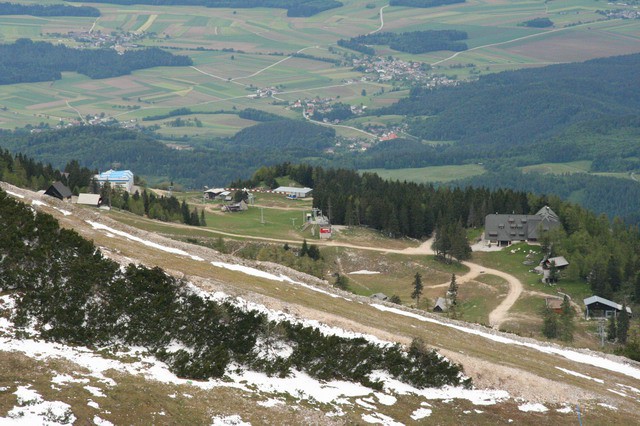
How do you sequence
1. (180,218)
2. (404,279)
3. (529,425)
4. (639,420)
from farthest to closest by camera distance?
Answer: (180,218) < (404,279) < (639,420) < (529,425)

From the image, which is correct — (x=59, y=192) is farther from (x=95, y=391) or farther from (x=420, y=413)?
(x=95, y=391)

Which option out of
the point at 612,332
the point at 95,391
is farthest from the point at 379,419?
the point at 612,332

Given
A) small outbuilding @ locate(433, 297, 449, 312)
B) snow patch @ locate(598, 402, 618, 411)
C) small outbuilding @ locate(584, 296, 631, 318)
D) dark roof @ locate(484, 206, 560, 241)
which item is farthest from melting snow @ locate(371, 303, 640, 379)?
dark roof @ locate(484, 206, 560, 241)

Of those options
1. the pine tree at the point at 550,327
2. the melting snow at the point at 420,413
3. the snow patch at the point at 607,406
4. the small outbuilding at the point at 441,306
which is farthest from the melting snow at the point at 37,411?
the small outbuilding at the point at 441,306

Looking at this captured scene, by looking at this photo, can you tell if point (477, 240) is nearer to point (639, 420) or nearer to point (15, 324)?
point (639, 420)

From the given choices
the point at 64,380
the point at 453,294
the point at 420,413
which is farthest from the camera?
the point at 453,294

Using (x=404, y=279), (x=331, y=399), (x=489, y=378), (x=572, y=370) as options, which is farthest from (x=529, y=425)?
(x=404, y=279)
